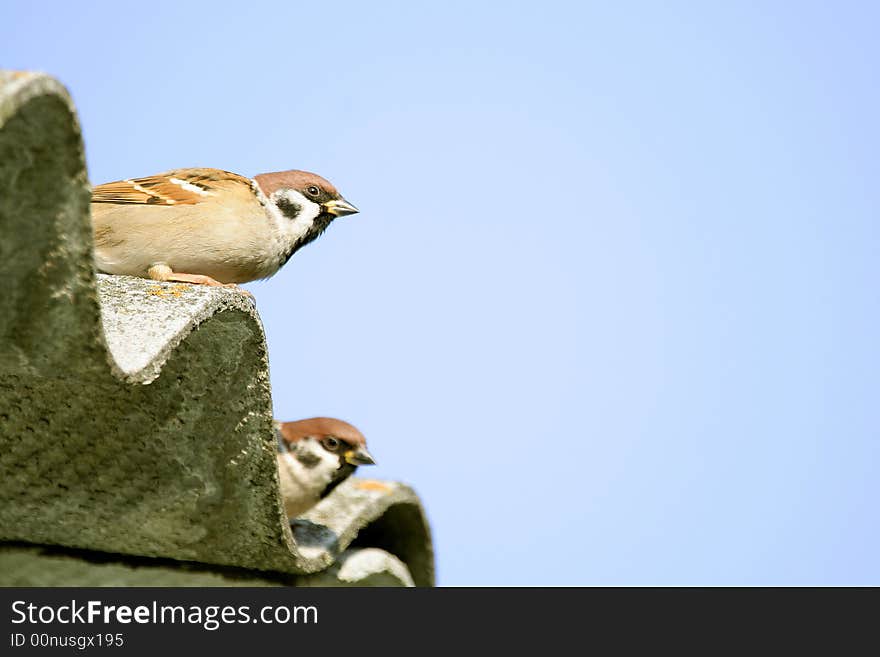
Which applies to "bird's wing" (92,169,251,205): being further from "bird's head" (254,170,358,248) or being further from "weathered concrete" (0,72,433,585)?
"weathered concrete" (0,72,433,585)

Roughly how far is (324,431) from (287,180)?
0.87 metres

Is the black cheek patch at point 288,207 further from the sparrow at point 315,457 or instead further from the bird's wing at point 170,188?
the sparrow at point 315,457

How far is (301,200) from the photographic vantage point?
12.3ft

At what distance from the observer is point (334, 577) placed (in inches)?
115

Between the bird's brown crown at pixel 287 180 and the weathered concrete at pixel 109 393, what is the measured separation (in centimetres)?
152

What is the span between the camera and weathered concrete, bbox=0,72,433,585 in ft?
4.51

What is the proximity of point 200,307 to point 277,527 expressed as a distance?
2.18 ft

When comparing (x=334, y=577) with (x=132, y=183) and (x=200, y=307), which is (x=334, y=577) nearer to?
(x=200, y=307)

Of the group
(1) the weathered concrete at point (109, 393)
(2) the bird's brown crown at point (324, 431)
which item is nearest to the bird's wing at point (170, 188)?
(2) the bird's brown crown at point (324, 431)

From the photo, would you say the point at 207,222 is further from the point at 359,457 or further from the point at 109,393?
the point at 109,393
